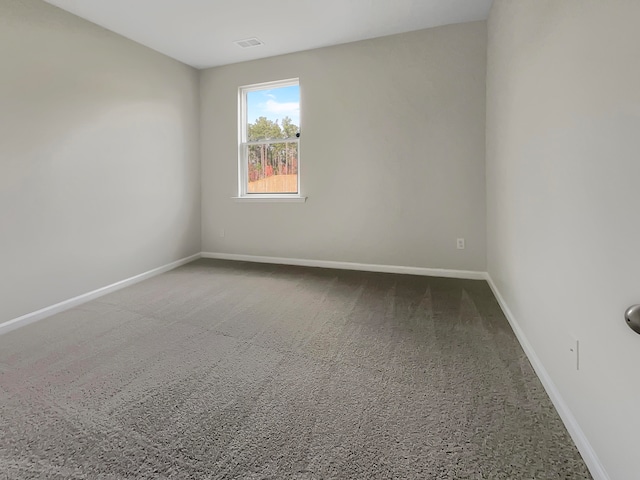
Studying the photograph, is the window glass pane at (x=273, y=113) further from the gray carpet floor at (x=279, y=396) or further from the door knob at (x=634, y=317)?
the door knob at (x=634, y=317)

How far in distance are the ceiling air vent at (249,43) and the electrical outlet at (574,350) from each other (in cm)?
384

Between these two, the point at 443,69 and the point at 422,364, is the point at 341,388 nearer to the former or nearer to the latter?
the point at 422,364

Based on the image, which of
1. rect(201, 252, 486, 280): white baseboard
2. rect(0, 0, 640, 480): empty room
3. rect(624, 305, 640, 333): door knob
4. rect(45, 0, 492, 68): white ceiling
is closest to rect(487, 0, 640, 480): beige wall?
rect(0, 0, 640, 480): empty room

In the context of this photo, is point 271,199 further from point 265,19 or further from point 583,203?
point 583,203

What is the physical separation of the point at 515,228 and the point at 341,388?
1.59 m

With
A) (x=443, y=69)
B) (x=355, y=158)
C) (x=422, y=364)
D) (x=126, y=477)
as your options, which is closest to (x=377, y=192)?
(x=355, y=158)

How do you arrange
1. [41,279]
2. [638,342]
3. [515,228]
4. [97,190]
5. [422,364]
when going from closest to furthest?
[638,342]
[422,364]
[515,228]
[41,279]
[97,190]

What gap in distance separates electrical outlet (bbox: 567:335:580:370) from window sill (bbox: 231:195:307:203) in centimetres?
316

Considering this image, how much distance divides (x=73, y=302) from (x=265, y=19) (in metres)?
3.20

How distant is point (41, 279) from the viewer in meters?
2.70

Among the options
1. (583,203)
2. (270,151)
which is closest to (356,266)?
(270,151)

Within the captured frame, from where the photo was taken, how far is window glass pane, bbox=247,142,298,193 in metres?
4.20

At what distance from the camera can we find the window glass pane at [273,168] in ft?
13.8

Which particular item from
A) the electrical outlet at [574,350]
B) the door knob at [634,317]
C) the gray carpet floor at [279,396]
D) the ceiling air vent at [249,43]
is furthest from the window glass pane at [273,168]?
the door knob at [634,317]
